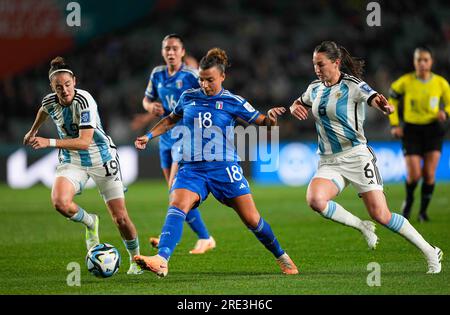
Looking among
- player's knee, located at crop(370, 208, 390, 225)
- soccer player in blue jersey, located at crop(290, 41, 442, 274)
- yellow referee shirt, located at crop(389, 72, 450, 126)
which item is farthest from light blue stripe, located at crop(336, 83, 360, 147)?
yellow referee shirt, located at crop(389, 72, 450, 126)

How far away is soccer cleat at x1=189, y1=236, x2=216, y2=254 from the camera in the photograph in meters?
10.2

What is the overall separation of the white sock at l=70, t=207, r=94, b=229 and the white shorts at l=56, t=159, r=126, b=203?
24 centimetres

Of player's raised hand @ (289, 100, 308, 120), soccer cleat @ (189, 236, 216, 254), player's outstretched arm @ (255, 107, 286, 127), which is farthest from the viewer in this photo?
soccer cleat @ (189, 236, 216, 254)

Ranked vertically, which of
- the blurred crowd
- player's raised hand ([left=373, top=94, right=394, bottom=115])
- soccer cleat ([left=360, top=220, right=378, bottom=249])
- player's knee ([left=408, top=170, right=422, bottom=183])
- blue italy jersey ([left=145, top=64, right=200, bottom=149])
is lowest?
soccer cleat ([left=360, top=220, right=378, bottom=249])

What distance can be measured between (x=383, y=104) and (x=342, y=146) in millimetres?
730

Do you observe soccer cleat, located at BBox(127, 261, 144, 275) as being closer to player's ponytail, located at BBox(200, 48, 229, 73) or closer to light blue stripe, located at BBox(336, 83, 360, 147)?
player's ponytail, located at BBox(200, 48, 229, 73)

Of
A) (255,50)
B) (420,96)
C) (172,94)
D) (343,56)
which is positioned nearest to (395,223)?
(343,56)

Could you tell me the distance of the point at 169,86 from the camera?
419 inches

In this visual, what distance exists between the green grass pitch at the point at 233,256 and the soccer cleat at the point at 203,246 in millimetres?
129

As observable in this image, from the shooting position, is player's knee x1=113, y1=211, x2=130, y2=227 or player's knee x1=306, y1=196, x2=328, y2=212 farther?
player's knee x1=113, y1=211, x2=130, y2=227

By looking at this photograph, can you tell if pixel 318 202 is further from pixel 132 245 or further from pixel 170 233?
pixel 132 245

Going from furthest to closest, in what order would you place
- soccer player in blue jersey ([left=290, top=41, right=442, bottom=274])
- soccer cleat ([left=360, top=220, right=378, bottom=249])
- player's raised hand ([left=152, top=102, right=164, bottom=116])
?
player's raised hand ([left=152, top=102, right=164, bottom=116]) → soccer cleat ([left=360, top=220, right=378, bottom=249]) → soccer player in blue jersey ([left=290, top=41, right=442, bottom=274])
